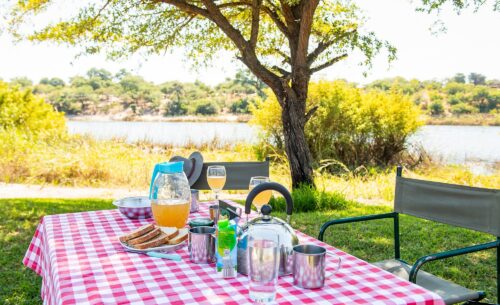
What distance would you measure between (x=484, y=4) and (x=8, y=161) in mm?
7382

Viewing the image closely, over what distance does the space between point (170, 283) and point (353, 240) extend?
3.23m

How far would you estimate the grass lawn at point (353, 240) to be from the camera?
3.54 metres

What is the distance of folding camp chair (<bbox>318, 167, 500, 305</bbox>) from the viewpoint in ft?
7.11

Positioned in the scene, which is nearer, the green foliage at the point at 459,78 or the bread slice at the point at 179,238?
the bread slice at the point at 179,238

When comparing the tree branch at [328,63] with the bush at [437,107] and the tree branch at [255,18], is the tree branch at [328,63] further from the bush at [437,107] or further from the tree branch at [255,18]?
the bush at [437,107]

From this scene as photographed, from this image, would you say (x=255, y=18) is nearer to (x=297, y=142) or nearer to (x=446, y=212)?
(x=297, y=142)

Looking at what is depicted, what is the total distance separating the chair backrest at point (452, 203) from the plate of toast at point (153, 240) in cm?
137

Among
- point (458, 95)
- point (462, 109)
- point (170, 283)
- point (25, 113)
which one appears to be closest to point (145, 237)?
point (170, 283)

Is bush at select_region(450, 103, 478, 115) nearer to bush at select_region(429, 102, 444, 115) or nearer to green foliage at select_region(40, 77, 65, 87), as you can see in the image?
bush at select_region(429, 102, 444, 115)

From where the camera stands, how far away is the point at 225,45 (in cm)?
800

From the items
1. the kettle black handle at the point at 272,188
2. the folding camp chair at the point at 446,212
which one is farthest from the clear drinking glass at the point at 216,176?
the kettle black handle at the point at 272,188

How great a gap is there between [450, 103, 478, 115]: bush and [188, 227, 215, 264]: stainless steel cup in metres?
19.0

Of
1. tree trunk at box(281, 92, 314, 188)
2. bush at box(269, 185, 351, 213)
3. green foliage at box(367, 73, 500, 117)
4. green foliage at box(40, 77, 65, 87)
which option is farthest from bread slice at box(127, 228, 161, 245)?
green foliage at box(40, 77, 65, 87)

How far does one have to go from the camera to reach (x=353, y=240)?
448cm
